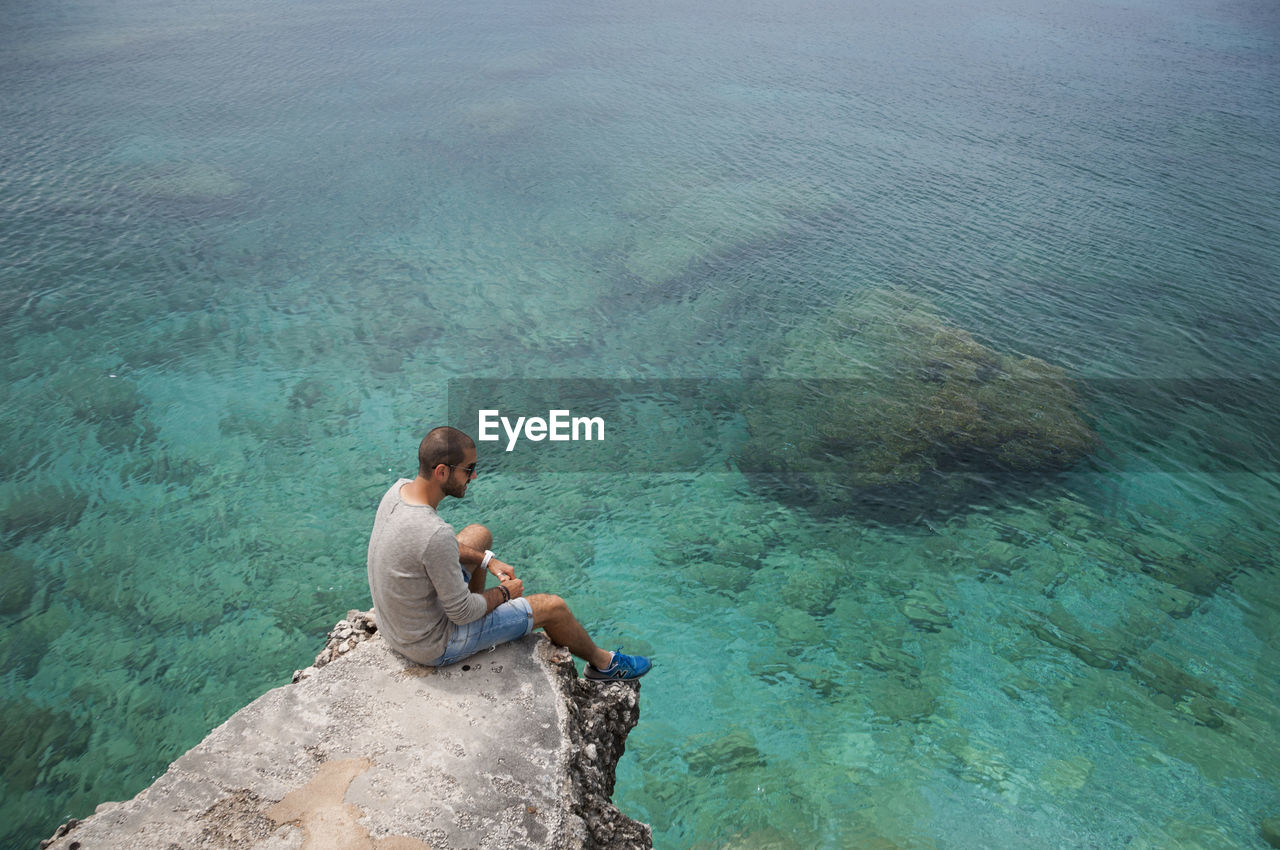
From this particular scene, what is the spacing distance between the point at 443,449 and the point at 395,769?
1.75m

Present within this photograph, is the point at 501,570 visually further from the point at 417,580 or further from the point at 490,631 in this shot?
the point at 417,580

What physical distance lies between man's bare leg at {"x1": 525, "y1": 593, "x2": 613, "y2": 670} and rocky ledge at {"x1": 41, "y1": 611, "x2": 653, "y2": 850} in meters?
0.10

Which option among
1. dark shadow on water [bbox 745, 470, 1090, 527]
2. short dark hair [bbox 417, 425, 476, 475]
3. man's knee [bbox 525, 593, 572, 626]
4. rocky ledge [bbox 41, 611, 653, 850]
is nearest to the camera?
rocky ledge [bbox 41, 611, 653, 850]

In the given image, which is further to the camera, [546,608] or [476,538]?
[476,538]

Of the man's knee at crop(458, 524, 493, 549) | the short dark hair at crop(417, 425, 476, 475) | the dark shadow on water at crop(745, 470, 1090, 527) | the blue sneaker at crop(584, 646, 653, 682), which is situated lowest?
the dark shadow on water at crop(745, 470, 1090, 527)

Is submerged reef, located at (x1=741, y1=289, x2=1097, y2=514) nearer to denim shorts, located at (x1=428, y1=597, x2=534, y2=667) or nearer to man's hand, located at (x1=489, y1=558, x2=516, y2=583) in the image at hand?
man's hand, located at (x1=489, y1=558, x2=516, y2=583)

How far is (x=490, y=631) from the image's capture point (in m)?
4.86

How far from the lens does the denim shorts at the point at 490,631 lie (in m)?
4.79

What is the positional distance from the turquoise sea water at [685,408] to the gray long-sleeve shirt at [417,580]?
313 centimetres

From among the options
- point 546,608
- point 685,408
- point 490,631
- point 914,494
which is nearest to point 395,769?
point 490,631

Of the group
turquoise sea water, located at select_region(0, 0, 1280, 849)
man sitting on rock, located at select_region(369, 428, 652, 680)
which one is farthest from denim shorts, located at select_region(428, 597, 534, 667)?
turquoise sea water, located at select_region(0, 0, 1280, 849)

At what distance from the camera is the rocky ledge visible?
3.87 m

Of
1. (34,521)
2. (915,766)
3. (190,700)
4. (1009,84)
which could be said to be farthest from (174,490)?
(1009,84)

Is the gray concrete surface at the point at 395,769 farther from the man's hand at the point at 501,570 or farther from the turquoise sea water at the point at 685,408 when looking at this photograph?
the turquoise sea water at the point at 685,408
